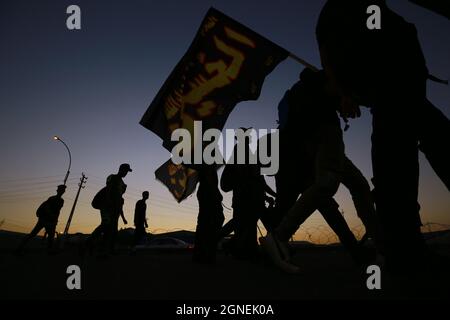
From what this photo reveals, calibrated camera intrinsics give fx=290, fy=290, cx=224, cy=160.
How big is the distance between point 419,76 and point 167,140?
3.73m

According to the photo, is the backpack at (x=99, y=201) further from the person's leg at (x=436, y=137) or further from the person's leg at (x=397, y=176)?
the person's leg at (x=436, y=137)

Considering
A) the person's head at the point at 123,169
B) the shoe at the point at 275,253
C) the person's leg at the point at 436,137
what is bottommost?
the shoe at the point at 275,253

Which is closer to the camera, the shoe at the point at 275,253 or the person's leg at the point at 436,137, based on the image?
the person's leg at the point at 436,137

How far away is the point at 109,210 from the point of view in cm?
546

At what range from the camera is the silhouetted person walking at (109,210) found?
5371mm

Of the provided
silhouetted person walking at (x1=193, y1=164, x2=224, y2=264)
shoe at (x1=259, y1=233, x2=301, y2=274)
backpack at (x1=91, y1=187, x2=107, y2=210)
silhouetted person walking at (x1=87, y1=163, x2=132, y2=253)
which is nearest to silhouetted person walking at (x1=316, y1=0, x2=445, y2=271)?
shoe at (x1=259, y1=233, x2=301, y2=274)

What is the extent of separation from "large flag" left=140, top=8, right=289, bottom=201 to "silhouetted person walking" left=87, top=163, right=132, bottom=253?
1622 millimetres

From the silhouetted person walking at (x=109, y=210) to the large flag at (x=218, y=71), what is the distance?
5.32ft

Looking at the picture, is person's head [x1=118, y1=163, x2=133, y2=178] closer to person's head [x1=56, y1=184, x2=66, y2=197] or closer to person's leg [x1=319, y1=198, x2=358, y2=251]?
person's head [x1=56, y1=184, x2=66, y2=197]

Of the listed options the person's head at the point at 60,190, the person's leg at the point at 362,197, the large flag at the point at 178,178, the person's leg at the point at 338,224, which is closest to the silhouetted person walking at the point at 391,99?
the person's leg at the point at 362,197

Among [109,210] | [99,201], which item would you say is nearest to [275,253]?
[109,210]

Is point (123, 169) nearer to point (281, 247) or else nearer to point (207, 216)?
point (207, 216)

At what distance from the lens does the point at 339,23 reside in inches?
81.0

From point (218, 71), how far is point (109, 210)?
3286mm
